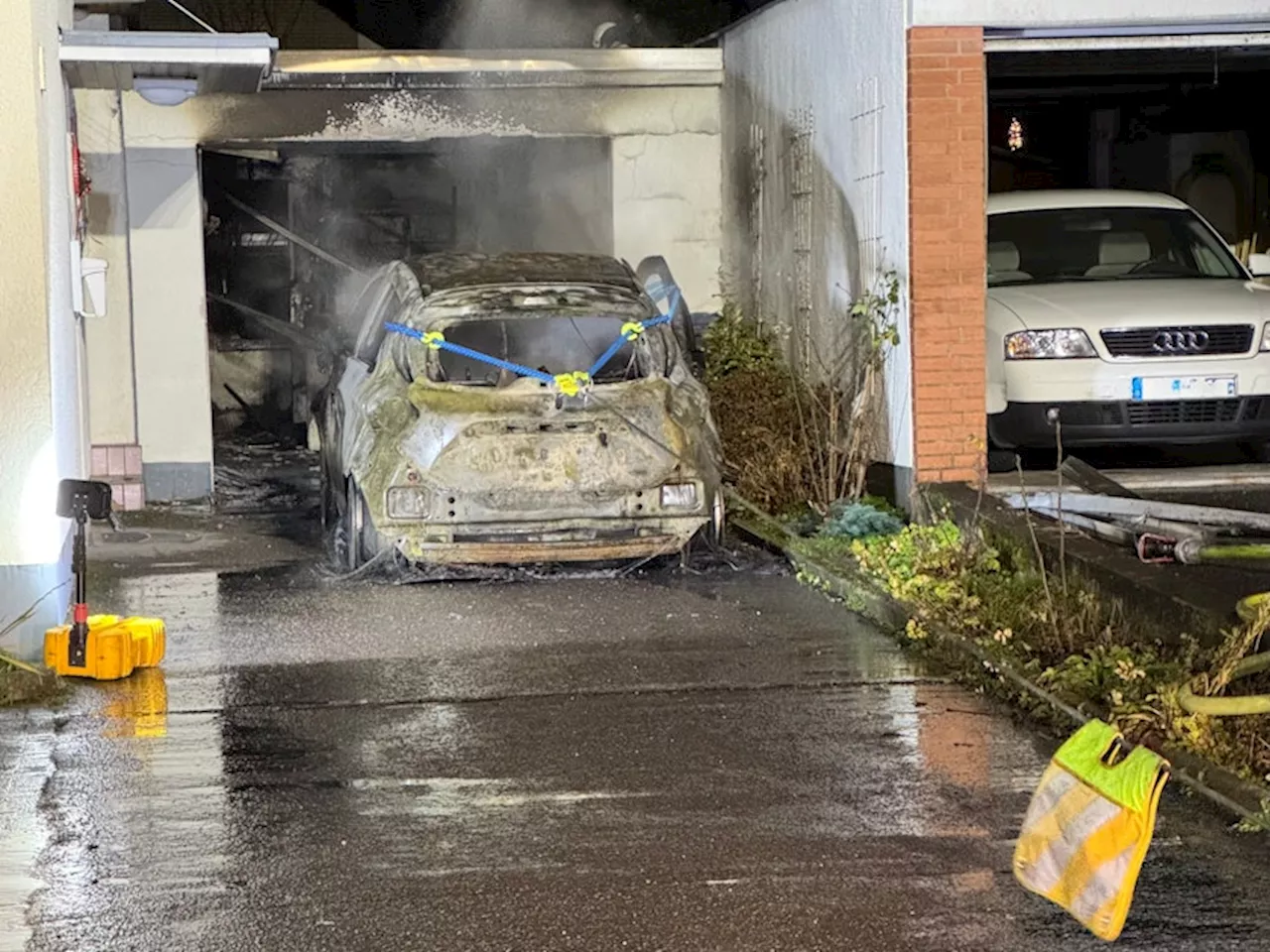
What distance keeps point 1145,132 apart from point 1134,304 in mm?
9015

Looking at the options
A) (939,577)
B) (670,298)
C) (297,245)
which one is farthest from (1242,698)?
(297,245)

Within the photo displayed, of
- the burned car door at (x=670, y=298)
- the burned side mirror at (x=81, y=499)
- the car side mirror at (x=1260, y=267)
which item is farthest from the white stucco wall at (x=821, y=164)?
the burned side mirror at (x=81, y=499)

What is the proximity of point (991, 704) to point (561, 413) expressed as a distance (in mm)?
3831

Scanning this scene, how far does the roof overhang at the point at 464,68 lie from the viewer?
622 inches

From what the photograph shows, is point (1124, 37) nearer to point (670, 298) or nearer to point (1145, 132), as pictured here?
point (670, 298)

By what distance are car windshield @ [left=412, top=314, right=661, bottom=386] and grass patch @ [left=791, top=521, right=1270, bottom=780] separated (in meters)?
1.67

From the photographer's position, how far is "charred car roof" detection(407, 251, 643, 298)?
12.5m

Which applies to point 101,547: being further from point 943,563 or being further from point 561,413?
point 943,563

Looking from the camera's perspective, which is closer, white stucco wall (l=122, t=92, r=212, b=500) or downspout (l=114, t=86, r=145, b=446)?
downspout (l=114, t=86, r=145, b=446)

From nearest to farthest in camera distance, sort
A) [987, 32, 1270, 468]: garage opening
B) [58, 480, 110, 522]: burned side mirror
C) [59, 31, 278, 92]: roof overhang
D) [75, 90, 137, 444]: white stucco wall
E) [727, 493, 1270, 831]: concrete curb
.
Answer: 1. [727, 493, 1270, 831]: concrete curb
2. [58, 480, 110, 522]: burned side mirror
3. [59, 31, 278, 92]: roof overhang
4. [75, 90, 137, 444]: white stucco wall
5. [987, 32, 1270, 468]: garage opening

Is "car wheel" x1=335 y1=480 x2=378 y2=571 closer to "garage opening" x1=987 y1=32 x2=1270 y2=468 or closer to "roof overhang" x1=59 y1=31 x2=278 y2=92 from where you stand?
"roof overhang" x1=59 y1=31 x2=278 y2=92

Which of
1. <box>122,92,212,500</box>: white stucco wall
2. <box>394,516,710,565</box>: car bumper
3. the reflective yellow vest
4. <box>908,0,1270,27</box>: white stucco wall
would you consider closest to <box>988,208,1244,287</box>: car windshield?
<box>908,0,1270,27</box>: white stucco wall

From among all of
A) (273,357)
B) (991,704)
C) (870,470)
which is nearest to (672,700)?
(991,704)

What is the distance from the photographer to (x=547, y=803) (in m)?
6.83
